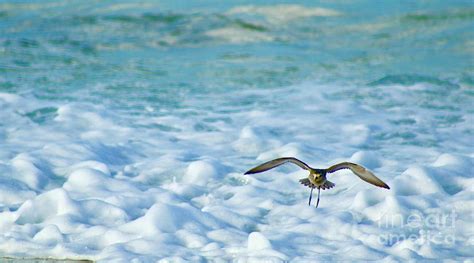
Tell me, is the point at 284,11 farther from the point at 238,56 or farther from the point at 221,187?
the point at 221,187

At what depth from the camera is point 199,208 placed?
4582mm

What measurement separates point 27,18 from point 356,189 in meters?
6.08

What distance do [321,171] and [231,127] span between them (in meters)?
2.14

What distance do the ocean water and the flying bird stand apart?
0.99ft

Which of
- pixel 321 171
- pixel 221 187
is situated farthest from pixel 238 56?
pixel 321 171

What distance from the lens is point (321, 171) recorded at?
4016 mm

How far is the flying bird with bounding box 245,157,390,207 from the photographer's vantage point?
376 centimetres

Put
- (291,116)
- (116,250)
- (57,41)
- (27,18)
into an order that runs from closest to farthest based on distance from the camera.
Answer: (116,250) < (291,116) < (57,41) < (27,18)

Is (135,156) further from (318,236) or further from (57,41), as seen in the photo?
(57,41)

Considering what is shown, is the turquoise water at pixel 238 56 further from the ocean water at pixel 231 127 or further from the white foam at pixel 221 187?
the white foam at pixel 221 187

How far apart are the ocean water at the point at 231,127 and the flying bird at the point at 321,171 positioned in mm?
302

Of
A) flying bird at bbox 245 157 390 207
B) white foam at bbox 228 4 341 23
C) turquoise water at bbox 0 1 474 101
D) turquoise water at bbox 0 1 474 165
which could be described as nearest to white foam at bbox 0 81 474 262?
turquoise water at bbox 0 1 474 165

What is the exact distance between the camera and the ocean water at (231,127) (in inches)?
165

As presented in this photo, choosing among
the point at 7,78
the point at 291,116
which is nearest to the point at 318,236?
the point at 291,116
